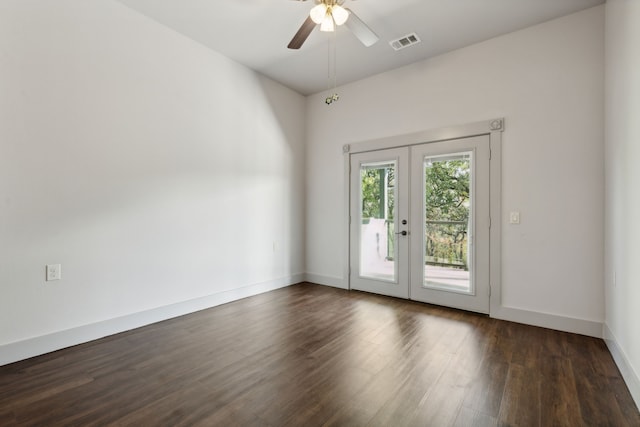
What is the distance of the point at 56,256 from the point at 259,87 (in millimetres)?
3287

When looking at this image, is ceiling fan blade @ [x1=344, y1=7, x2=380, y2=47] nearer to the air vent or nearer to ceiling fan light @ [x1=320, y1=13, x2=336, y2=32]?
ceiling fan light @ [x1=320, y1=13, x2=336, y2=32]

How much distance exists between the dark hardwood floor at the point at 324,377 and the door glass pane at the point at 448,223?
0.69 meters

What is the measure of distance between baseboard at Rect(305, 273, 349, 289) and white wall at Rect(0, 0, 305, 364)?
0.97 m

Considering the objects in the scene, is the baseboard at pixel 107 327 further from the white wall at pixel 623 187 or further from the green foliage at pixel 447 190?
the white wall at pixel 623 187

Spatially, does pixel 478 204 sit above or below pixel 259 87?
below

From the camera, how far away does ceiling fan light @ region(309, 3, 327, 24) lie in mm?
2471

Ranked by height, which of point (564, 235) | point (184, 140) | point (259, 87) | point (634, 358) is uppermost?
point (259, 87)

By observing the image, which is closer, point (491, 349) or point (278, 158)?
point (491, 349)

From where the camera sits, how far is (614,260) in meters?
2.63

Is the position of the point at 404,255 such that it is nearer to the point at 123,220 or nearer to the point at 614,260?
the point at 614,260

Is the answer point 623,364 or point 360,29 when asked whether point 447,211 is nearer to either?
point 623,364

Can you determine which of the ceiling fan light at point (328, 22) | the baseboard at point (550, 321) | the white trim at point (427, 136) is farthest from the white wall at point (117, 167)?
the baseboard at point (550, 321)

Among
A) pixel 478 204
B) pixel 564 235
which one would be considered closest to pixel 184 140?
pixel 478 204

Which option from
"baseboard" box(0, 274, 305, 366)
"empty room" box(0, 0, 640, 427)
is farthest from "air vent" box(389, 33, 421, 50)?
"baseboard" box(0, 274, 305, 366)
